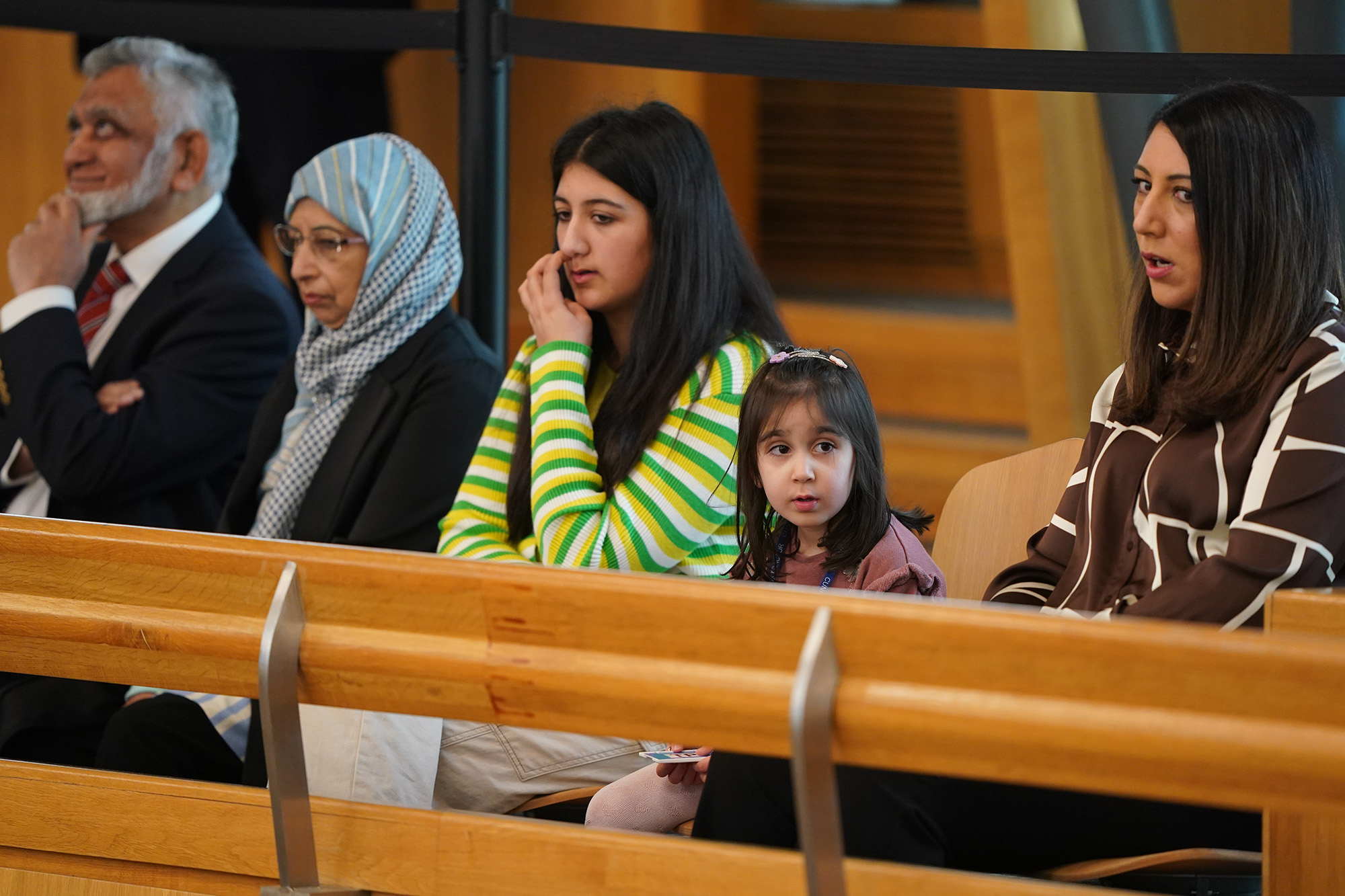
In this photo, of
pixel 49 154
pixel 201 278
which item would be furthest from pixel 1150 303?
pixel 49 154

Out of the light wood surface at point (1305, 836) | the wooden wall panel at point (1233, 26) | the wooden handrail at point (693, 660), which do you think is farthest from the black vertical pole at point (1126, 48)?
the wooden handrail at point (693, 660)

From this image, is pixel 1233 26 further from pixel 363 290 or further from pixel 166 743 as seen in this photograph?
pixel 166 743

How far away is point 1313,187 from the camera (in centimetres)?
155

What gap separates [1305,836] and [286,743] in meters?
0.83

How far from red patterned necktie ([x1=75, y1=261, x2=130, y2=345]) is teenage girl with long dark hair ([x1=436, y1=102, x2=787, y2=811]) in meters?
0.99

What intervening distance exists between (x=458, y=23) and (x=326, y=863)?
1.74 meters

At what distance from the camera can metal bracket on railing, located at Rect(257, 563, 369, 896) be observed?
1129 mm

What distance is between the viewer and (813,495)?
177 cm

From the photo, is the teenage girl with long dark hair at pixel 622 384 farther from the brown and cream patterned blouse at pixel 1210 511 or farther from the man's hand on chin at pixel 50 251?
the man's hand on chin at pixel 50 251

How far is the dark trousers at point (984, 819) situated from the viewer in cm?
140

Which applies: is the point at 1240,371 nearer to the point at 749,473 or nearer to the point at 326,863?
the point at 749,473

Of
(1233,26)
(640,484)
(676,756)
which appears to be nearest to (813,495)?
(640,484)

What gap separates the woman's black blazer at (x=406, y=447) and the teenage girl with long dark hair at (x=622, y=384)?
0.13 meters

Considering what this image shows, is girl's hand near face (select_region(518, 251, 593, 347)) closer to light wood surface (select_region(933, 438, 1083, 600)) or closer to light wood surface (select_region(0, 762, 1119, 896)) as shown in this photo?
light wood surface (select_region(933, 438, 1083, 600))
